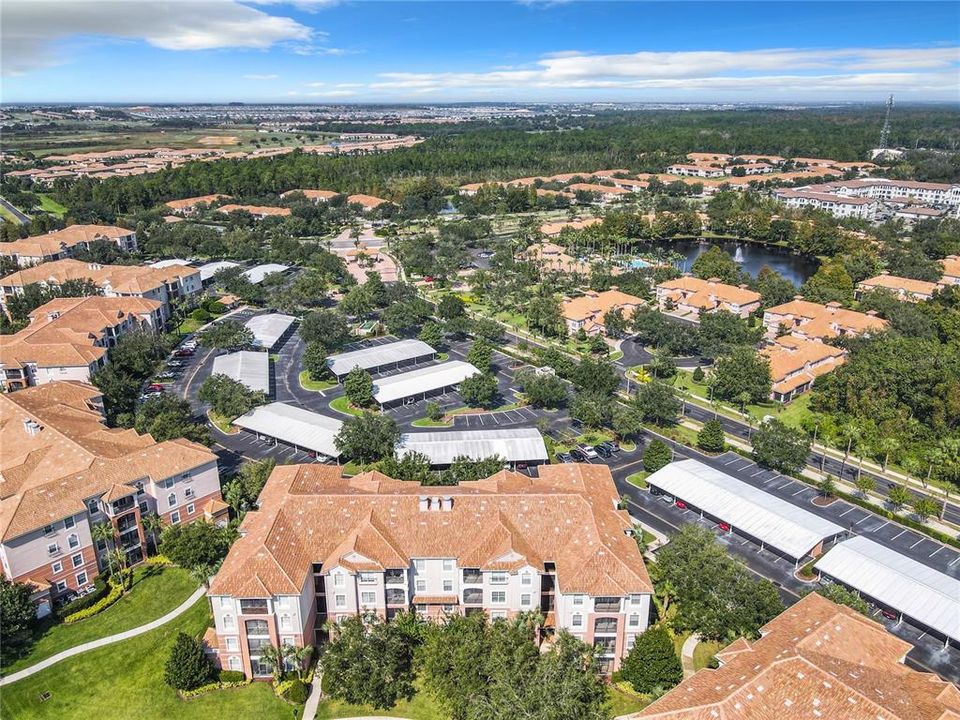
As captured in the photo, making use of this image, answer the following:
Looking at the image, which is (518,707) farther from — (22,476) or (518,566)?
(22,476)

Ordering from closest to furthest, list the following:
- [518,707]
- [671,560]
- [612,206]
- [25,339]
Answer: [518,707] < [671,560] < [25,339] < [612,206]

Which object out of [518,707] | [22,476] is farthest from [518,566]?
[22,476]

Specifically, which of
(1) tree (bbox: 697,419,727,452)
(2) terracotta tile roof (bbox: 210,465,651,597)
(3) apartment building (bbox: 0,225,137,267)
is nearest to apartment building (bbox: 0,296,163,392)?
(3) apartment building (bbox: 0,225,137,267)

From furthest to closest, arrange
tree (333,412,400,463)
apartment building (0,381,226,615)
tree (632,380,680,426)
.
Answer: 1. tree (632,380,680,426)
2. tree (333,412,400,463)
3. apartment building (0,381,226,615)

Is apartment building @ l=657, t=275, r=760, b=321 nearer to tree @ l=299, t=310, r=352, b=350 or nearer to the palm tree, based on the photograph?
tree @ l=299, t=310, r=352, b=350

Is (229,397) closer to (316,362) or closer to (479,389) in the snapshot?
(316,362)

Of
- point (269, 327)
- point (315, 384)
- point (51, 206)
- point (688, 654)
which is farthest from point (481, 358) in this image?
point (51, 206)

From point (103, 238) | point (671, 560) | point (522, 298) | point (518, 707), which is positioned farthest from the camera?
point (103, 238)
